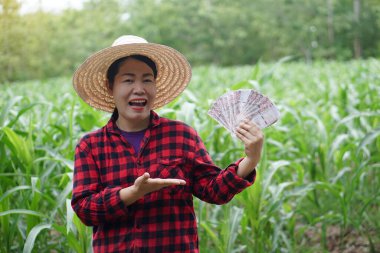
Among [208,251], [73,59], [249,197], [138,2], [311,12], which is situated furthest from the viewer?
[138,2]

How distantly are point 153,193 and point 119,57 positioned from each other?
17.4 inches

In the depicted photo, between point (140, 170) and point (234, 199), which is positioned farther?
point (234, 199)

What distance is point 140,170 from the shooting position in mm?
1536

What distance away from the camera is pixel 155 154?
5.15 ft

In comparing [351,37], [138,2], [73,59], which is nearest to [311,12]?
[351,37]

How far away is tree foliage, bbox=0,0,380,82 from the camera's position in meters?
36.3

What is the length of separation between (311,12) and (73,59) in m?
18.4

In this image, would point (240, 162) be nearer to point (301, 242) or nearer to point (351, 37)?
point (301, 242)

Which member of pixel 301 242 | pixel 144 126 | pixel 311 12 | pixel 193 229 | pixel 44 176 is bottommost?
pixel 301 242

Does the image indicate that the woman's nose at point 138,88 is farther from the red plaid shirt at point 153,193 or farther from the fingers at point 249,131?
the fingers at point 249,131

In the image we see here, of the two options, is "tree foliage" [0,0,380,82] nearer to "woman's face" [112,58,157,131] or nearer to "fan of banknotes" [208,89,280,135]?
"woman's face" [112,58,157,131]

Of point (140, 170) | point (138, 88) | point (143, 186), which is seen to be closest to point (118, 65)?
point (138, 88)

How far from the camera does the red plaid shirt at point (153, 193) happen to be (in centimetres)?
150

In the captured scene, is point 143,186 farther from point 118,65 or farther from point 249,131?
point 118,65
